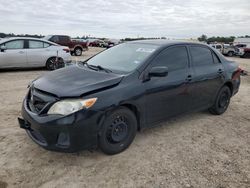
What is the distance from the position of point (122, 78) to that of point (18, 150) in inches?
71.3

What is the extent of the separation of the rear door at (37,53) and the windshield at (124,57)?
22.0 ft

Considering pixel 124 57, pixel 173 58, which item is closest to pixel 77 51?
pixel 124 57

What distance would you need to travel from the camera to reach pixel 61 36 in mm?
19625

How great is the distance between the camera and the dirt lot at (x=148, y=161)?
3.04 meters

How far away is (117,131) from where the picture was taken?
3551mm

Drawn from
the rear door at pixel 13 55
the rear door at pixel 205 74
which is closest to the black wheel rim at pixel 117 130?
the rear door at pixel 205 74

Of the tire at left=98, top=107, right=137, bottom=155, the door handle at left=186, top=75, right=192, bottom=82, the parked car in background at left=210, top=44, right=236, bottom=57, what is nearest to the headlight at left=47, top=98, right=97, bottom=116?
the tire at left=98, top=107, right=137, bottom=155

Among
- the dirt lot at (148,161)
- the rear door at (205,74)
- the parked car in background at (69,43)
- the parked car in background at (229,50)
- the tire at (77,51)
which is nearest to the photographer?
the dirt lot at (148,161)

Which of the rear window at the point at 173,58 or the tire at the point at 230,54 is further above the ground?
the rear window at the point at 173,58

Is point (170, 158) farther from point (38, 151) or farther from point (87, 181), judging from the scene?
point (38, 151)

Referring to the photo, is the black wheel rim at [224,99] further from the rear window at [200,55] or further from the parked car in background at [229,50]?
the parked car in background at [229,50]

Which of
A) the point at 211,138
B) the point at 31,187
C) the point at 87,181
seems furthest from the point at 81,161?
the point at 211,138

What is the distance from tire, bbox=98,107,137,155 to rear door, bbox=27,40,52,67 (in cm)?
817

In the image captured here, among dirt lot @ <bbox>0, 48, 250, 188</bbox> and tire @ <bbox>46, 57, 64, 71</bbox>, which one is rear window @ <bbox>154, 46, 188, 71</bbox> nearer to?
dirt lot @ <bbox>0, 48, 250, 188</bbox>
